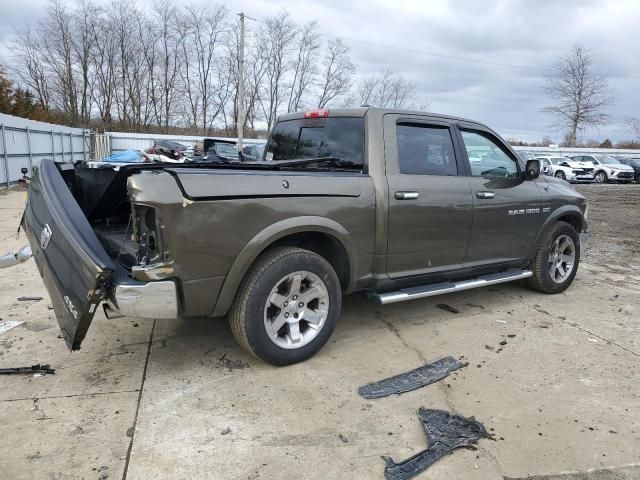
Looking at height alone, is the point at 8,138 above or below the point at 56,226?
above

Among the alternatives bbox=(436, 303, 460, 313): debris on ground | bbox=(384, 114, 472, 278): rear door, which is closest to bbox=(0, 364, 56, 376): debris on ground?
bbox=(384, 114, 472, 278): rear door

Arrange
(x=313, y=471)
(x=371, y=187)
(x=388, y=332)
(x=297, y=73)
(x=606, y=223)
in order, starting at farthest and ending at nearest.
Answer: (x=297, y=73), (x=606, y=223), (x=388, y=332), (x=371, y=187), (x=313, y=471)

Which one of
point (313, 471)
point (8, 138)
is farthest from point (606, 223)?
point (8, 138)

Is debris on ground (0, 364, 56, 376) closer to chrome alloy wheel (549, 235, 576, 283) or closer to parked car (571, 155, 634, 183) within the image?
chrome alloy wheel (549, 235, 576, 283)

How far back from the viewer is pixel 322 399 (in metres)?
3.09

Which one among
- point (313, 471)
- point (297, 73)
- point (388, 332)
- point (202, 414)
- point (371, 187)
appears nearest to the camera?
point (313, 471)

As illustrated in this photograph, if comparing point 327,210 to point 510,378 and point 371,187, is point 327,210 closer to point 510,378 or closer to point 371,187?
point 371,187

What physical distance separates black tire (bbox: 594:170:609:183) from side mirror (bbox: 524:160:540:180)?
2603 cm

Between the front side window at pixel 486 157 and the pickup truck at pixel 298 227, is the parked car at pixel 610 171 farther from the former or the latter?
the front side window at pixel 486 157

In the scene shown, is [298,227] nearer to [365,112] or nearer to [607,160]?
[365,112]

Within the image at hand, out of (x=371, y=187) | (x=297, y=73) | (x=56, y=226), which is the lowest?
(x=56, y=226)

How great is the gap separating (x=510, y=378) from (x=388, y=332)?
1.12 metres

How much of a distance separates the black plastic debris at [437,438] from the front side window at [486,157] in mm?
2385

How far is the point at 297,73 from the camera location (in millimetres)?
46531
